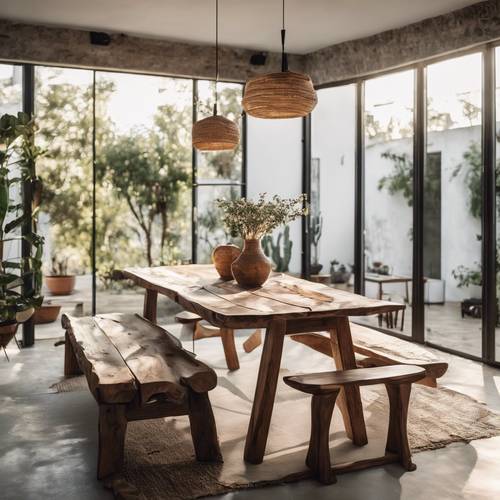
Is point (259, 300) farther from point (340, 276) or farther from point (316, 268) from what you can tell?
point (316, 268)

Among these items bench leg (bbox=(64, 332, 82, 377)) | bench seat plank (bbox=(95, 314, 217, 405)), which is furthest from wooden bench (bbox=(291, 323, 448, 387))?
bench leg (bbox=(64, 332, 82, 377))

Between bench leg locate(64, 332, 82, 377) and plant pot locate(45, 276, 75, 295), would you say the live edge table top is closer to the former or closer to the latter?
bench leg locate(64, 332, 82, 377)

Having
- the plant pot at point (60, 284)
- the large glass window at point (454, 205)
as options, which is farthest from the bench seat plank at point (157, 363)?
the large glass window at point (454, 205)

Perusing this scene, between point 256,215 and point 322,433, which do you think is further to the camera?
point 256,215

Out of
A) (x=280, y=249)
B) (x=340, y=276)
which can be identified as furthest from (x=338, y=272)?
(x=280, y=249)

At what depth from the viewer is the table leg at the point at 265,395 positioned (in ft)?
9.70

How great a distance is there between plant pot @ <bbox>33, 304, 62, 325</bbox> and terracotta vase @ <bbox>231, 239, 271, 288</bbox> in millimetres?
2797

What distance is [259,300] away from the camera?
325cm

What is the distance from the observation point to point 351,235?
620 cm

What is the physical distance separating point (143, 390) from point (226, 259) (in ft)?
5.03

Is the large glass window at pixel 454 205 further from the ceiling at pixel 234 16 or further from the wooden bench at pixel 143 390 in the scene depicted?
the wooden bench at pixel 143 390

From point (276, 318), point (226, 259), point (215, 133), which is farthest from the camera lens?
point (215, 133)

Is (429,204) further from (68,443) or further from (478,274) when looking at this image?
(68,443)

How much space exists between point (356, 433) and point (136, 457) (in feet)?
3.69
